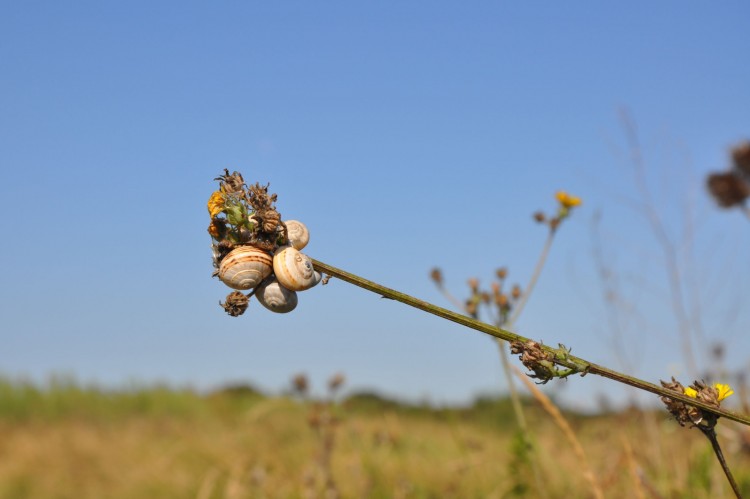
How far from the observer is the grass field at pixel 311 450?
447 cm

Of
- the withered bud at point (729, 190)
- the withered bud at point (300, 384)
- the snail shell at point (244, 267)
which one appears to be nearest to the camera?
the snail shell at point (244, 267)

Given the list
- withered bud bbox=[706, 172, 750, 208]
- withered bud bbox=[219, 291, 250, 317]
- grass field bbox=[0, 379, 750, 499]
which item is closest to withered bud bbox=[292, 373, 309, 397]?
grass field bbox=[0, 379, 750, 499]

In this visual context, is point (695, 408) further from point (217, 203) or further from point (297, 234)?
point (217, 203)

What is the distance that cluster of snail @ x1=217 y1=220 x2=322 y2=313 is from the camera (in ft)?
4.24

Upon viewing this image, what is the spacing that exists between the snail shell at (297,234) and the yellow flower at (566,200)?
2029 millimetres

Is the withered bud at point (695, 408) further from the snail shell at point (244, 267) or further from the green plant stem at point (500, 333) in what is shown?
the snail shell at point (244, 267)

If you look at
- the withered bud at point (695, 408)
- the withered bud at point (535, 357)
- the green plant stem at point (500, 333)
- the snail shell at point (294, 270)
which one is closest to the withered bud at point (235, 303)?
the snail shell at point (294, 270)

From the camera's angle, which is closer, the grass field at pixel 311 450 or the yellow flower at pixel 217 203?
the yellow flower at pixel 217 203

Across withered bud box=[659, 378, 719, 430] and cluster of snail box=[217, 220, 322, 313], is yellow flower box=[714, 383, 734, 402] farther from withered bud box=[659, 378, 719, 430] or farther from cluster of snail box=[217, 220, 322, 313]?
cluster of snail box=[217, 220, 322, 313]

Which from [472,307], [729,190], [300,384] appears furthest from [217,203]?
[729,190]

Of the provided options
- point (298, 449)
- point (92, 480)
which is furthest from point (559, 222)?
point (92, 480)

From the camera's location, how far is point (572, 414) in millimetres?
11617

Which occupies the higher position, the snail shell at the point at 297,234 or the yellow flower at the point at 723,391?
the snail shell at the point at 297,234

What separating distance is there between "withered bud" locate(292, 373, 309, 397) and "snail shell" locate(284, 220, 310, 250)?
3118mm
